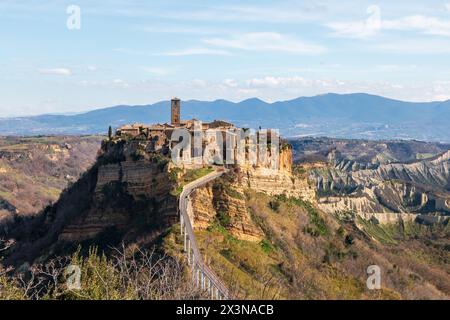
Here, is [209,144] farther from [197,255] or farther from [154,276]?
[154,276]

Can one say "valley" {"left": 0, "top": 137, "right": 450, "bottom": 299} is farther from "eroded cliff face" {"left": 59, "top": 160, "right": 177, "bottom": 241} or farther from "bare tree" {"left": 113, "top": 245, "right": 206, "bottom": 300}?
"bare tree" {"left": 113, "top": 245, "right": 206, "bottom": 300}

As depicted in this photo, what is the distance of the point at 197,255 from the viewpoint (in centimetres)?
3441

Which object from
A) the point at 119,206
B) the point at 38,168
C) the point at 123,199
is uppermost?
the point at 123,199

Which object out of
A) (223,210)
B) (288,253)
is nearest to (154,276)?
(223,210)

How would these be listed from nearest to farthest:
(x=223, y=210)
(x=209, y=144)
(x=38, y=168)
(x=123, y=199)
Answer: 1. (x=223, y=210)
2. (x=123, y=199)
3. (x=209, y=144)
4. (x=38, y=168)

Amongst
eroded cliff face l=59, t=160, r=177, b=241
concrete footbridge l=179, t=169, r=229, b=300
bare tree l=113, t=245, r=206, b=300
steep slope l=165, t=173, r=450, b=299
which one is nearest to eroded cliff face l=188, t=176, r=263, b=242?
steep slope l=165, t=173, r=450, b=299

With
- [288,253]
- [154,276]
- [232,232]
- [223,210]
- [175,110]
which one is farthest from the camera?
[175,110]

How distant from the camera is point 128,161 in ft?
152

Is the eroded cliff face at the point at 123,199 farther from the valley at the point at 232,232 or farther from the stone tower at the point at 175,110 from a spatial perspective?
the stone tower at the point at 175,110

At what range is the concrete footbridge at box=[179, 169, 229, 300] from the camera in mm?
27159

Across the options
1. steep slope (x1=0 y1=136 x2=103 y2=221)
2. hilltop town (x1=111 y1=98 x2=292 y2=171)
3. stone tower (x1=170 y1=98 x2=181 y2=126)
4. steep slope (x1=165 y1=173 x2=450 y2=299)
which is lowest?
steep slope (x1=0 y1=136 x2=103 y2=221)
